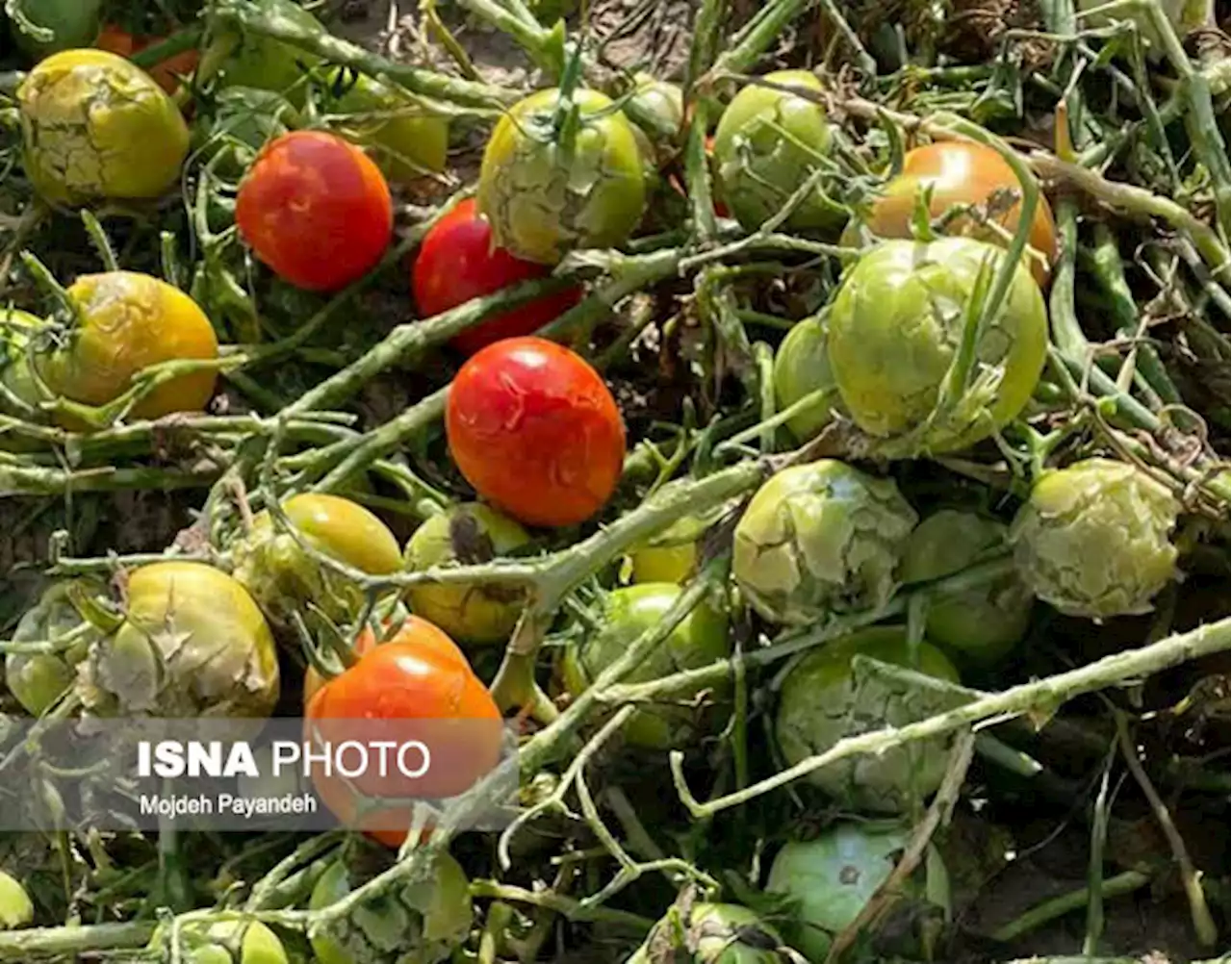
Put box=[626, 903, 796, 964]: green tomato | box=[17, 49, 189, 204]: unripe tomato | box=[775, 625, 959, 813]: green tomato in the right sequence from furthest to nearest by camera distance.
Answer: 1. box=[17, 49, 189, 204]: unripe tomato
2. box=[775, 625, 959, 813]: green tomato
3. box=[626, 903, 796, 964]: green tomato

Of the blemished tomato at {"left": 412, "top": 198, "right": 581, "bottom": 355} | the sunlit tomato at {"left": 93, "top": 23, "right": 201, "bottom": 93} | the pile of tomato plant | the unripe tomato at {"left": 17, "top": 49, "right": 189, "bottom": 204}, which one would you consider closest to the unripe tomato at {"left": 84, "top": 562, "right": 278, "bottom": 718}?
the pile of tomato plant

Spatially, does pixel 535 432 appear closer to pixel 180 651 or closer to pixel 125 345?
pixel 180 651

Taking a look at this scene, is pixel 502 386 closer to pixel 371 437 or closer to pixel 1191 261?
pixel 371 437

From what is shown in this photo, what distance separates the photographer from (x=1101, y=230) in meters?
1.85

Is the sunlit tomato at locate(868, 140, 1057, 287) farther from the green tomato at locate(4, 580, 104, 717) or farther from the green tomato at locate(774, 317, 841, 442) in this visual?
the green tomato at locate(4, 580, 104, 717)

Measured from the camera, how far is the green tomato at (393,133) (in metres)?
2.13

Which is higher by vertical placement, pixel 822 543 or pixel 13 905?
pixel 822 543

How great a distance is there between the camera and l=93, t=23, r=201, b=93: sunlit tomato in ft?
7.59

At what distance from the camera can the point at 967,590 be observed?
1.59 m

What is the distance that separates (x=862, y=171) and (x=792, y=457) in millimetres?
329

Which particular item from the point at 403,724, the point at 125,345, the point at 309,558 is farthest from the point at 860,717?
the point at 125,345

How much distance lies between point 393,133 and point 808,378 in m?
0.72

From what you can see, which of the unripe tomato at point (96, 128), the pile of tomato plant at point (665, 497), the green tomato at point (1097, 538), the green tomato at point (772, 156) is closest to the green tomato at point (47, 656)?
the pile of tomato plant at point (665, 497)

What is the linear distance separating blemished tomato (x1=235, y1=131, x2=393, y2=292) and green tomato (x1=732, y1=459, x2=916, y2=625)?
68 centimetres
